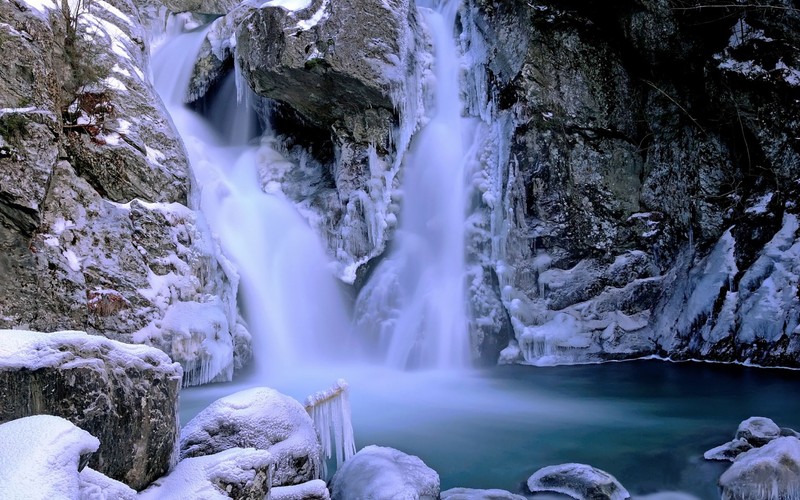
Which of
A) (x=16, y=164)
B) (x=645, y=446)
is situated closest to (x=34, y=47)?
(x=16, y=164)

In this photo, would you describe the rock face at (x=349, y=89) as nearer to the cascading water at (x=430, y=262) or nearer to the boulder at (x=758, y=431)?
the cascading water at (x=430, y=262)

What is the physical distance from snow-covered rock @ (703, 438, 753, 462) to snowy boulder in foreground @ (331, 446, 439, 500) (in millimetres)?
2689

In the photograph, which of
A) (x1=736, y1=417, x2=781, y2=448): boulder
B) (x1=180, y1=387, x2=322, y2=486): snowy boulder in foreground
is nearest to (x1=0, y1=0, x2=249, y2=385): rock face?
(x1=180, y1=387, x2=322, y2=486): snowy boulder in foreground

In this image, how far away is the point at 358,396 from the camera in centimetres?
735

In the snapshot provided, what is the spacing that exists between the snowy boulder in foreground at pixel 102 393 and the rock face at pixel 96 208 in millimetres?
4034

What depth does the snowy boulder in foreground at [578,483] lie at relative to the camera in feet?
13.9

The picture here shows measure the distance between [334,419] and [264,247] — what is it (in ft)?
18.7

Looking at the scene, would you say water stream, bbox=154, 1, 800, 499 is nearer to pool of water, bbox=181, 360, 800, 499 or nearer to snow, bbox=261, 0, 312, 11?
pool of water, bbox=181, 360, 800, 499

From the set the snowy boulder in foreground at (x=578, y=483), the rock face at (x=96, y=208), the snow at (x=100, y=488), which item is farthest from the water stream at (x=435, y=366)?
the snow at (x=100, y=488)

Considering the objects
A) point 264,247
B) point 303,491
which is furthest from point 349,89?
point 303,491

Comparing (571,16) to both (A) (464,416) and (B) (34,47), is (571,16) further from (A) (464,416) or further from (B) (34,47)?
(B) (34,47)

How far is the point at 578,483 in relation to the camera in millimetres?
4324

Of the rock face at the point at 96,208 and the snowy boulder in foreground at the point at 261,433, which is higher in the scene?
the rock face at the point at 96,208

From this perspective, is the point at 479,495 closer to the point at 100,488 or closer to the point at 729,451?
the point at 729,451
